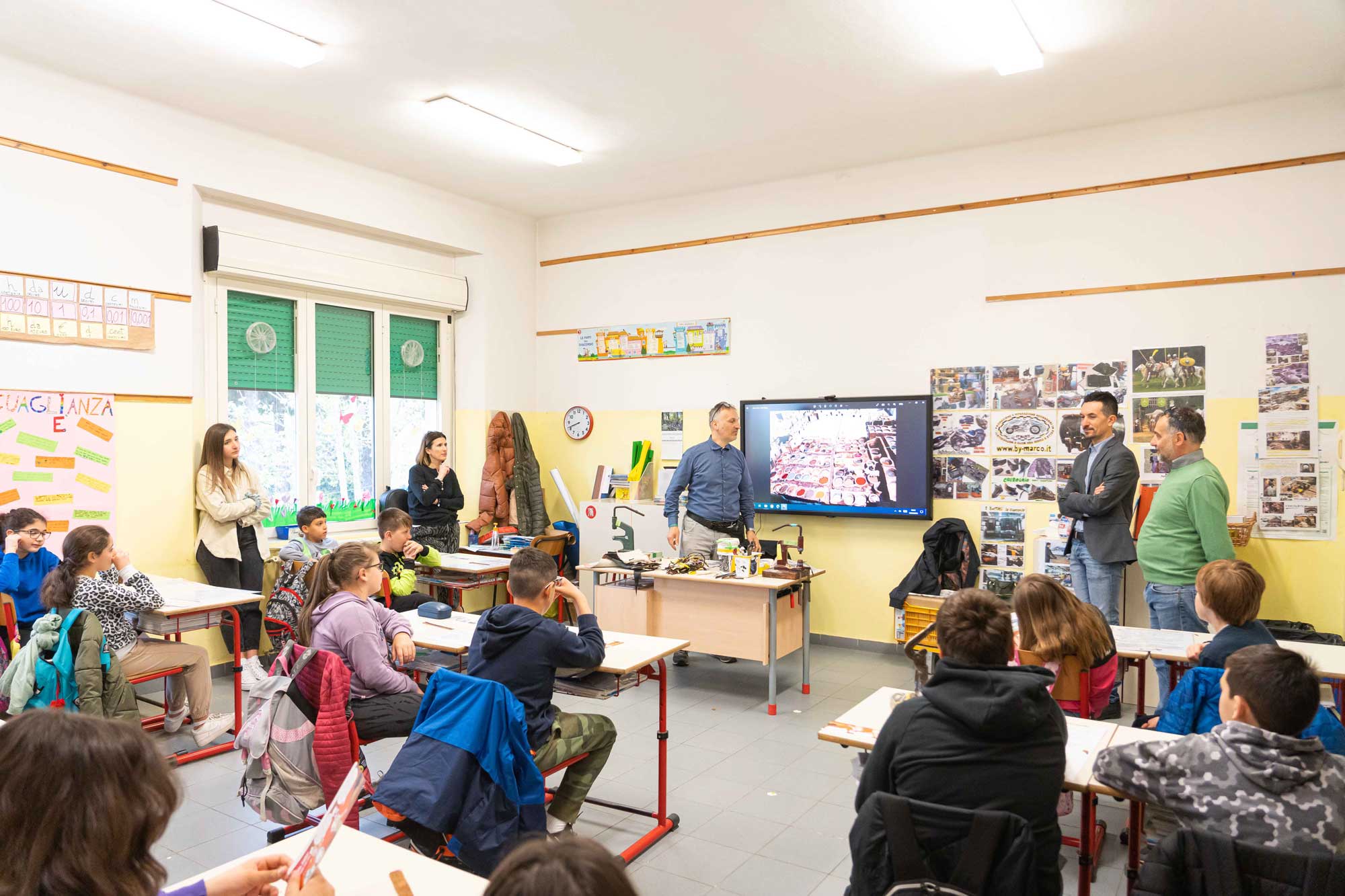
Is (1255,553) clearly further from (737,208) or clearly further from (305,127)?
(305,127)

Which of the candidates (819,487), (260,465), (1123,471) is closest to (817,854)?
(1123,471)

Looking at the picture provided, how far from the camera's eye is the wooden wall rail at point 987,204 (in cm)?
500

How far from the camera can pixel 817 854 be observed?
10.6ft

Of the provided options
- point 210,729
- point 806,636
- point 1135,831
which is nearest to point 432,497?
point 210,729

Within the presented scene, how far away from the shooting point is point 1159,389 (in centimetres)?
529

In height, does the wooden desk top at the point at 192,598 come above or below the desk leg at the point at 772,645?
above

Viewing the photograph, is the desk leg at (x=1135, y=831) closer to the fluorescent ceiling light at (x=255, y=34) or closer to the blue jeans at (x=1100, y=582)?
the blue jeans at (x=1100, y=582)

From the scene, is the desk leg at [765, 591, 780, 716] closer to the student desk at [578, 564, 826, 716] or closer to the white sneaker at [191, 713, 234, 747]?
the student desk at [578, 564, 826, 716]

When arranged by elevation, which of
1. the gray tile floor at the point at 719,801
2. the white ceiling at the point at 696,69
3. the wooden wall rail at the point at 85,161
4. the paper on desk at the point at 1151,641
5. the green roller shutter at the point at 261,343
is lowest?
the gray tile floor at the point at 719,801

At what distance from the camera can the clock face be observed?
757 cm

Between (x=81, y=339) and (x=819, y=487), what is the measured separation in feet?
15.4

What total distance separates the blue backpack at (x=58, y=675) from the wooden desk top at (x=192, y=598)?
0.58 metres

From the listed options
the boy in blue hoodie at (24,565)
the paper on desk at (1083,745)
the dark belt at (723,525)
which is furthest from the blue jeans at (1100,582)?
the boy in blue hoodie at (24,565)

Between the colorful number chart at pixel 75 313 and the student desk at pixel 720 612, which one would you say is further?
the student desk at pixel 720 612
